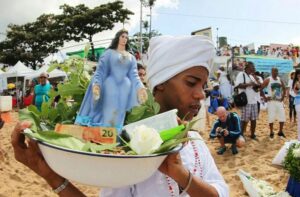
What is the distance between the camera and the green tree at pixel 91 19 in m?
31.5

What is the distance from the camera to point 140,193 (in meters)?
1.21

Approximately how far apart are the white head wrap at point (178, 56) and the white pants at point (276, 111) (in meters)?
7.11

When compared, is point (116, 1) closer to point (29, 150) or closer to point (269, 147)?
point (269, 147)

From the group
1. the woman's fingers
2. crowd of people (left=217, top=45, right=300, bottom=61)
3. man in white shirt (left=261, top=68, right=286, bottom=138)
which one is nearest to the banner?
crowd of people (left=217, top=45, right=300, bottom=61)

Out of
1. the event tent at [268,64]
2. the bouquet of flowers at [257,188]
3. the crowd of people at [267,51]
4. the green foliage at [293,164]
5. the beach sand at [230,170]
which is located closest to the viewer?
the green foliage at [293,164]

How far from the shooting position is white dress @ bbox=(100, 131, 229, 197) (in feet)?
3.98

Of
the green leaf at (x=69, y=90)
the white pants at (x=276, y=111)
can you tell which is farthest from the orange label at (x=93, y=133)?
the white pants at (x=276, y=111)

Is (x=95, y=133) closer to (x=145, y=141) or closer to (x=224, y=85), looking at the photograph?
(x=145, y=141)

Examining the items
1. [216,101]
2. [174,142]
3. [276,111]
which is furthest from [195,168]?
[216,101]

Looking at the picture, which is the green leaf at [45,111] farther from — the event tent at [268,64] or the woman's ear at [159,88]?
the event tent at [268,64]

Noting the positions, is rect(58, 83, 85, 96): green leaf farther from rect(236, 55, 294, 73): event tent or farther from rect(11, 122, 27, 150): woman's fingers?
rect(236, 55, 294, 73): event tent

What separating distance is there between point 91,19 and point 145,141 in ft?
104

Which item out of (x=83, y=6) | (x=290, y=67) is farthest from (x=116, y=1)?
(x=290, y=67)

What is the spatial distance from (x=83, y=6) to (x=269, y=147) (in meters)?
27.7
